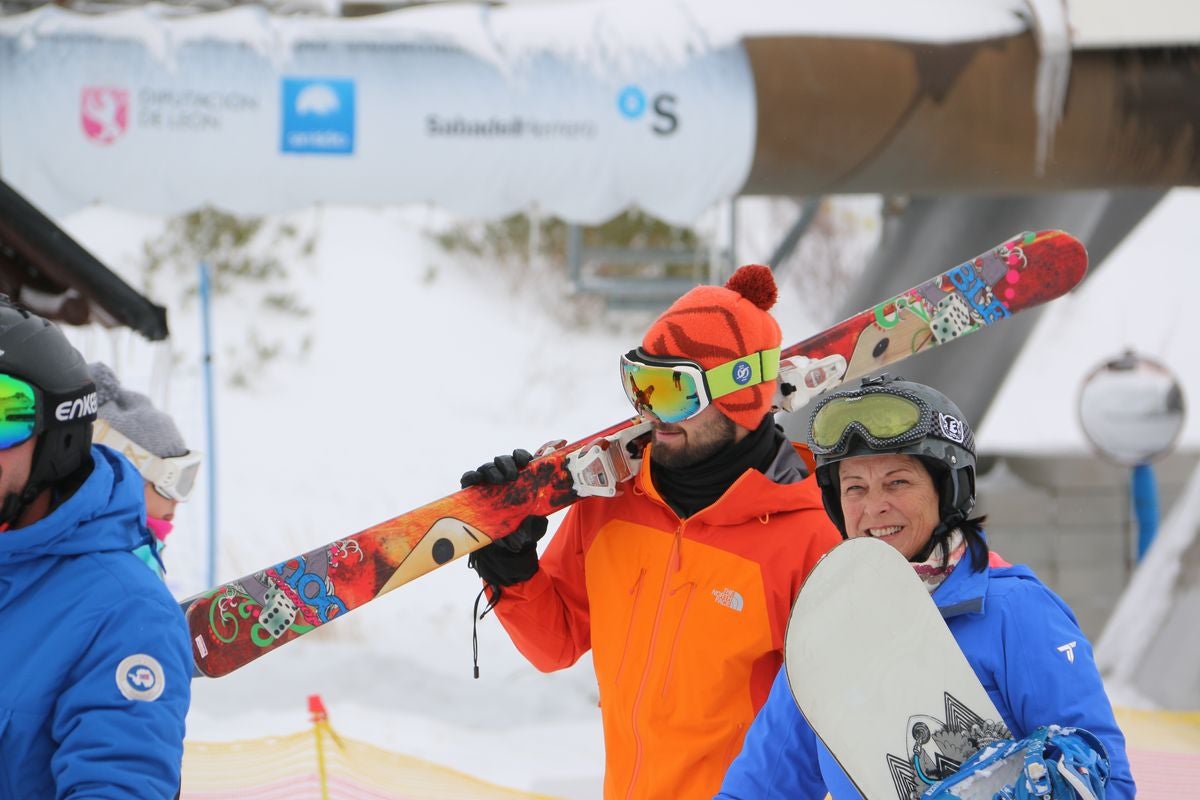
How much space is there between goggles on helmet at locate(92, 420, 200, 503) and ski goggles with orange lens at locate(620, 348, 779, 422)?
1009mm

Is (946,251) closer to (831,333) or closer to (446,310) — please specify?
(831,333)

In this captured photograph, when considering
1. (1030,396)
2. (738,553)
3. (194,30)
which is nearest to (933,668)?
(738,553)

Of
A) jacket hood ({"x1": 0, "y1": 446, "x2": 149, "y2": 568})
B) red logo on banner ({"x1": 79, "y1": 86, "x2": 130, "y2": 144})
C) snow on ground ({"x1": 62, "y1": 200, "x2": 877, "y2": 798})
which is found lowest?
snow on ground ({"x1": 62, "y1": 200, "x2": 877, "y2": 798})

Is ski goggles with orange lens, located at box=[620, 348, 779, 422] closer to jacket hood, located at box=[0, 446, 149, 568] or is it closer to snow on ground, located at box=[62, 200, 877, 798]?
jacket hood, located at box=[0, 446, 149, 568]

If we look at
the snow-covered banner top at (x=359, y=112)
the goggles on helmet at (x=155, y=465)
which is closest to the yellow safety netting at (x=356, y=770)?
the goggles on helmet at (x=155, y=465)

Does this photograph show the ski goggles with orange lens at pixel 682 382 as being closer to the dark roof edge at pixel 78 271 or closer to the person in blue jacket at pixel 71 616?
the person in blue jacket at pixel 71 616

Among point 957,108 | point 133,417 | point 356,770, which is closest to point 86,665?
point 133,417

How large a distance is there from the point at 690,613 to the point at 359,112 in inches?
144

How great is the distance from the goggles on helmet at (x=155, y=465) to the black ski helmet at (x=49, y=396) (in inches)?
46.3

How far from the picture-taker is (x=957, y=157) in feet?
18.1

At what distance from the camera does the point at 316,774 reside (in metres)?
3.66

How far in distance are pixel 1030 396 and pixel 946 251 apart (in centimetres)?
1181

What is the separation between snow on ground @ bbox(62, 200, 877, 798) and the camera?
6086 millimetres

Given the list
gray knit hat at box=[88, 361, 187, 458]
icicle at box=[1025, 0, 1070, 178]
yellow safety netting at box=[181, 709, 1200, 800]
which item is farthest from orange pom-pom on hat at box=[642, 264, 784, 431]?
icicle at box=[1025, 0, 1070, 178]
